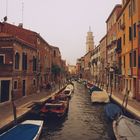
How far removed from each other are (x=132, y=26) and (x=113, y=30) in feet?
57.5

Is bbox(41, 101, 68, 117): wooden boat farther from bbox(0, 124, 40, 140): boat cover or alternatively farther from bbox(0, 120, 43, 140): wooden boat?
bbox(0, 124, 40, 140): boat cover

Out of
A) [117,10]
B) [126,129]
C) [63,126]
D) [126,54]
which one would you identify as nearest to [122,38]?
[126,54]

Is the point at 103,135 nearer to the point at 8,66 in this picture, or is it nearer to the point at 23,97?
the point at 8,66

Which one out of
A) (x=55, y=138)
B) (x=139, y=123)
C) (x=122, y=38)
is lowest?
(x=55, y=138)

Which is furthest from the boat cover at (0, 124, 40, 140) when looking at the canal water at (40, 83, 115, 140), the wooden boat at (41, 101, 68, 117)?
the wooden boat at (41, 101, 68, 117)

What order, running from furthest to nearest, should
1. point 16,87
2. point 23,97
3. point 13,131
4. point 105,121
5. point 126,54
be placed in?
point 126,54 < point 23,97 < point 16,87 < point 105,121 < point 13,131

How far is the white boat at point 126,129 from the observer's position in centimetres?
1478

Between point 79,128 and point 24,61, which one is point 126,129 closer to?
point 79,128

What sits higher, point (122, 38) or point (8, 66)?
point (122, 38)

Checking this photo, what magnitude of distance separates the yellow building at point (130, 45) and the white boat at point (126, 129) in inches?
443

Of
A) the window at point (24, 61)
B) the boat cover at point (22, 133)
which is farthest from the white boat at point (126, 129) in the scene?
the window at point (24, 61)

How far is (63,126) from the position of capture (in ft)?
68.2

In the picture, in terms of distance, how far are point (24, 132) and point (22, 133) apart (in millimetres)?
196

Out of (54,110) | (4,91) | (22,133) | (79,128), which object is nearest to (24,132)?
(22,133)
